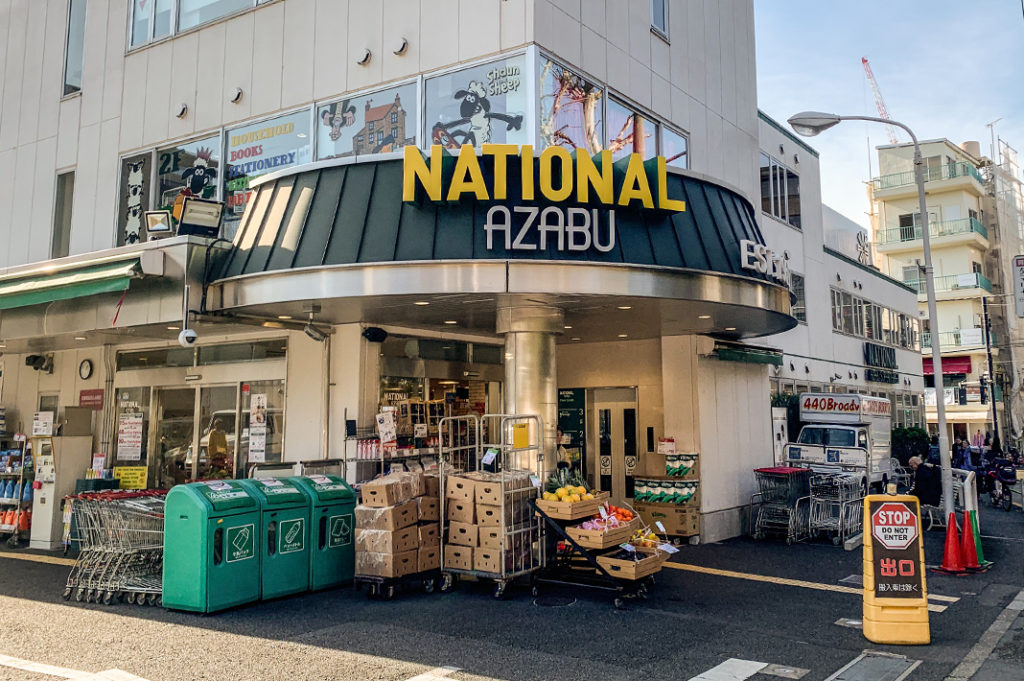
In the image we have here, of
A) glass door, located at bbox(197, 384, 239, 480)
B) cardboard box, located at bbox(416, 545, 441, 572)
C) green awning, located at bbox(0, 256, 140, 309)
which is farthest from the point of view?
glass door, located at bbox(197, 384, 239, 480)

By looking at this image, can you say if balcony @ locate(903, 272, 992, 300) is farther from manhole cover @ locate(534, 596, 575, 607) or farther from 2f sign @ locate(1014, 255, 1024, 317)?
manhole cover @ locate(534, 596, 575, 607)

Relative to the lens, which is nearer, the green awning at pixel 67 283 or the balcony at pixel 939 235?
the green awning at pixel 67 283

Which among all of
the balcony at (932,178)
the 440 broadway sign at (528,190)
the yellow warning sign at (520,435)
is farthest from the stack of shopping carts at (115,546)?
the balcony at (932,178)

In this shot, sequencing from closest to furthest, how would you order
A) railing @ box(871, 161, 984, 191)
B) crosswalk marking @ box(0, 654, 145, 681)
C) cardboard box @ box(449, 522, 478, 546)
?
crosswalk marking @ box(0, 654, 145, 681) < cardboard box @ box(449, 522, 478, 546) < railing @ box(871, 161, 984, 191)

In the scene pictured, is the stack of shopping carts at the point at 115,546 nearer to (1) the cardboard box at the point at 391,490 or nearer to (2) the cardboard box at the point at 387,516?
(2) the cardboard box at the point at 387,516

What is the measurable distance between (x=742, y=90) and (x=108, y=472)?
16.0 metres

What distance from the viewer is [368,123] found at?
1312 centimetres

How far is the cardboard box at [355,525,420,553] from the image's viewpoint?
9.91 m

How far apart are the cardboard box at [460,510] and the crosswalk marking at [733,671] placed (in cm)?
379

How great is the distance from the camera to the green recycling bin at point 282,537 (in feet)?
32.3

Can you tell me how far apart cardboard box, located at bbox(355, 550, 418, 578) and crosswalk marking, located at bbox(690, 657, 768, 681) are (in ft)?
14.0

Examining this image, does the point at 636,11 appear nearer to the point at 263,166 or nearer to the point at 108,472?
the point at 263,166

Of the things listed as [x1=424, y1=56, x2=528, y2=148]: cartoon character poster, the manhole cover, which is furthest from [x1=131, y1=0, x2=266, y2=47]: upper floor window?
the manhole cover

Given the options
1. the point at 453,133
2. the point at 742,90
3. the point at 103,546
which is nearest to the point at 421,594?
the point at 103,546
